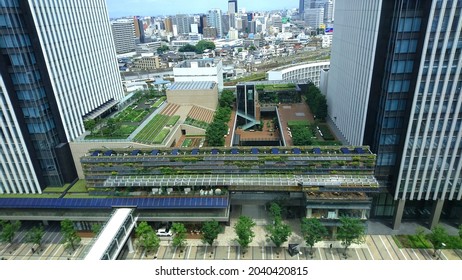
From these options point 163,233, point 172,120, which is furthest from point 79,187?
point 172,120

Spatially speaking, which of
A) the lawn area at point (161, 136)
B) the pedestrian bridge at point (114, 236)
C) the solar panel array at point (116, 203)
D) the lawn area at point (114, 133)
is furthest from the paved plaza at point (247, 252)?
the lawn area at point (114, 133)

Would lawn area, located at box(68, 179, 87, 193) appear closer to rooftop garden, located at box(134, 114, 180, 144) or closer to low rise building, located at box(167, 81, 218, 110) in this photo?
rooftop garden, located at box(134, 114, 180, 144)

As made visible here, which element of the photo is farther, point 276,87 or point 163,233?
point 276,87

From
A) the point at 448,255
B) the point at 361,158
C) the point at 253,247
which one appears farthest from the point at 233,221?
the point at 448,255

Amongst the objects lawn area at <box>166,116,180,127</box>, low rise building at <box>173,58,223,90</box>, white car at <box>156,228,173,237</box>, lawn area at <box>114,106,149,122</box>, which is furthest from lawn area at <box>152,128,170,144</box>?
low rise building at <box>173,58,223,90</box>

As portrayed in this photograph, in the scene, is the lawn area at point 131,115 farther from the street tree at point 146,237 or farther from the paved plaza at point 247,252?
the street tree at point 146,237

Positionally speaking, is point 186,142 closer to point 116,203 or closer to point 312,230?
point 116,203

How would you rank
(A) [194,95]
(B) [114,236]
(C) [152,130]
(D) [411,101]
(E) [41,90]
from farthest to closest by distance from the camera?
(A) [194,95] → (C) [152,130] → (E) [41,90] → (D) [411,101] → (B) [114,236]
